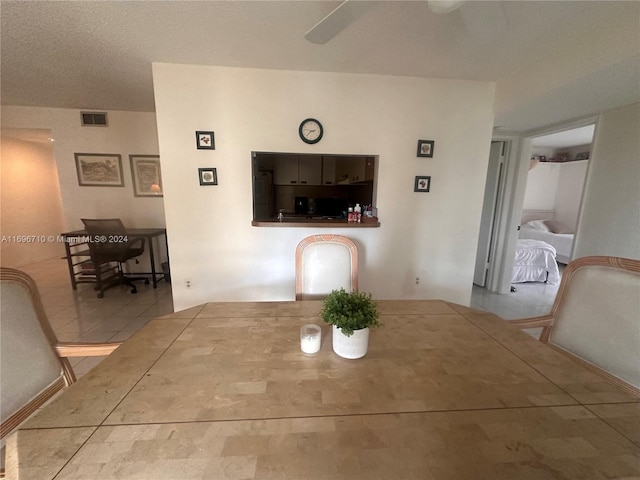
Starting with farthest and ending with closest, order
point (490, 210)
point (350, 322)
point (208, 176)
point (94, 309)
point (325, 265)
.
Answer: point (490, 210) → point (94, 309) → point (208, 176) → point (325, 265) → point (350, 322)

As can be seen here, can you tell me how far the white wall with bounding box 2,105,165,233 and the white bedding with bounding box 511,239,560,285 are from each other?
17.8 ft

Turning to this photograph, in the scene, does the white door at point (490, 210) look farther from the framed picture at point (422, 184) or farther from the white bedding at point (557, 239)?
the white bedding at point (557, 239)

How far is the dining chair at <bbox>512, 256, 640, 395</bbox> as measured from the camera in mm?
936

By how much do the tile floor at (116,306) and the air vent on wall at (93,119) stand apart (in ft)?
7.40

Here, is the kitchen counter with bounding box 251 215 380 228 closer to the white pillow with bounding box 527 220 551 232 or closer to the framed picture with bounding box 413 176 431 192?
the framed picture with bounding box 413 176 431 192

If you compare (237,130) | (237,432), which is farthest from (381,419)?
(237,130)

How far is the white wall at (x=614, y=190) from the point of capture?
6.90ft

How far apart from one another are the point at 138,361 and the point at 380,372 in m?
0.82

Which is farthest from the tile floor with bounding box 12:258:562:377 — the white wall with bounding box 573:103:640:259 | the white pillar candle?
the white pillar candle

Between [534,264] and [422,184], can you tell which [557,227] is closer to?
[534,264]

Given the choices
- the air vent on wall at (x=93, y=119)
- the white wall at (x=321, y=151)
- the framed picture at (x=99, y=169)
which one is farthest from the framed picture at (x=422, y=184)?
the air vent on wall at (x=93, y=119)

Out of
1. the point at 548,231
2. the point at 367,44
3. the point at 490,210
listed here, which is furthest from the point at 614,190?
the point at 548,231

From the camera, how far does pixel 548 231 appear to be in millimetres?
5160

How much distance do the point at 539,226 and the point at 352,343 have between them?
629 cm
